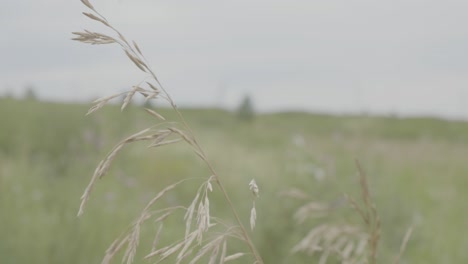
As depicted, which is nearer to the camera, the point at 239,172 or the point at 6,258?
the point at 6,258

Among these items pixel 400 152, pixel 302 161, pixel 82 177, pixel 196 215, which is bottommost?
pixel 400 152

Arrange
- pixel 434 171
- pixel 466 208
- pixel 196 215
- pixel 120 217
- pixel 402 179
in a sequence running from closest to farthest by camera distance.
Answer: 1. pixel 196 215
2. pixel 120 217
3. pixel 466 208
4. pixel 402 179
5. pixel 434 171

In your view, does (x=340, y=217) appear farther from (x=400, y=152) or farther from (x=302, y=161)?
(x=400, y=152)

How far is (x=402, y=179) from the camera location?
416 inches

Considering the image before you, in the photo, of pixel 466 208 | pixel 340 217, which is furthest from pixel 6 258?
pixel 466 208

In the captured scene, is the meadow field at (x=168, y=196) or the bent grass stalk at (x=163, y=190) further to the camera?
the meadow field at (x=168, y=196)

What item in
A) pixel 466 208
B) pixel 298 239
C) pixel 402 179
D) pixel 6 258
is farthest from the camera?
pixel 402 179

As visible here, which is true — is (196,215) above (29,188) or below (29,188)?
above

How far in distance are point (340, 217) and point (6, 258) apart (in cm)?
205

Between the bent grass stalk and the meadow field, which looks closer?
the bent grass stalk

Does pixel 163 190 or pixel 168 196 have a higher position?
pixel 163 190

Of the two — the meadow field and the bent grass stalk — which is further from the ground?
the bent grass stalk

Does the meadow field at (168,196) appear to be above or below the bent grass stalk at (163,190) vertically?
below

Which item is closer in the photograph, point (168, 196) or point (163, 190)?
point (163, 190)
